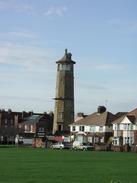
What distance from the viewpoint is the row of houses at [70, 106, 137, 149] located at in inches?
4569

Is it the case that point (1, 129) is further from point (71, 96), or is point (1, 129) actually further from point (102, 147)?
point (102, 147)

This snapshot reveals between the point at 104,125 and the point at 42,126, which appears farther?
the point at 42,126

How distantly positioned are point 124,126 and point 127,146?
17933 millimetres

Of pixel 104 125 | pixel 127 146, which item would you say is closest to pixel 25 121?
pixel 104 125

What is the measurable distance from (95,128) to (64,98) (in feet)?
51.3

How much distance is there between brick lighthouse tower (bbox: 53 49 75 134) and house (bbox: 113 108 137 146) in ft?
78.4

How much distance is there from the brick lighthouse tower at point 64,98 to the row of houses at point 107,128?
5885mm

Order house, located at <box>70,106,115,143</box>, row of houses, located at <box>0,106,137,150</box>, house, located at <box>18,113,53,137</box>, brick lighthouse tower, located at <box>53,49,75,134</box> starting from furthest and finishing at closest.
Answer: house, located at <box>18,113,53,137</box> < brick lighthouse tower, located at <box>53,49,75,134</box> < house, located at <box>70,106,115,143</box> < row of houses, located at <box>0,106,137,150</box>

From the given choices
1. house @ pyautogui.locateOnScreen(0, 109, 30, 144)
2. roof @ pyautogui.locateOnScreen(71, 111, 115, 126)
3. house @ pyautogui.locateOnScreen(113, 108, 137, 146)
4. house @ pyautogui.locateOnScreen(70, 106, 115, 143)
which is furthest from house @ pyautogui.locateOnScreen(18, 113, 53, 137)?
house @ pyautogui.locateOnScreen(113, 108, 137, 146)

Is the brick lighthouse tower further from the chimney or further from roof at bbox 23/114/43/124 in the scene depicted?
roof at bbox 23/114/43/124

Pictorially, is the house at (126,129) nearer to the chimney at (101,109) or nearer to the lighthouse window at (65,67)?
the chimney at (101,109)

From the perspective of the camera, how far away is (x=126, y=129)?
117 m

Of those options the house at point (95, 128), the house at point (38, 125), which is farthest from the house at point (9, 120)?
the house at point (95, 128)

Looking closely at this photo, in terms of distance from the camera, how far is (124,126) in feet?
386
